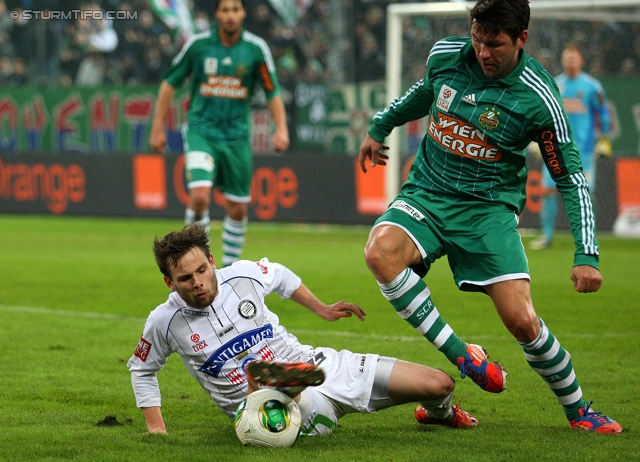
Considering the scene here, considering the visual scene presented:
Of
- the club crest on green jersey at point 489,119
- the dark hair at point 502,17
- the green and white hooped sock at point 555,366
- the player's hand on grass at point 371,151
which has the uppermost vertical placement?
the dark hair at point 502,17

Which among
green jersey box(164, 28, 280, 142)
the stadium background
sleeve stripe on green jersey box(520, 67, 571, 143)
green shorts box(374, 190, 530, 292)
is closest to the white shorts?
green shorts box(374, 190, 530, 292)

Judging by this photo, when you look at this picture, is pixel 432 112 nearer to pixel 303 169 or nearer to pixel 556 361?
pixel 556 361

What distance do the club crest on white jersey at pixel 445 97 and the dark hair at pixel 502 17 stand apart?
1.31 ft

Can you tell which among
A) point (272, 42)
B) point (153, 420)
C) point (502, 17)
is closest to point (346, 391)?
point (153, 420)

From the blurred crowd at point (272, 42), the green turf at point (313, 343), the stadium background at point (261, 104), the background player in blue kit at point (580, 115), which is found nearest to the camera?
the green turf at point (313, 343)

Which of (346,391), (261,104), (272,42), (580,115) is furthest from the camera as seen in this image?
(272,42)

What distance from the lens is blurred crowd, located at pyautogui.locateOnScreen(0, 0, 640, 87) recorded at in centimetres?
1634

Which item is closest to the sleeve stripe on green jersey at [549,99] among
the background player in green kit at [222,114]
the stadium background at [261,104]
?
the background player in green kit at [222,114]

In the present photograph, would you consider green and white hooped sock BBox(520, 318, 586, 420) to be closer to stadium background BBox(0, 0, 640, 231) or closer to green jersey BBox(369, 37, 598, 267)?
green jersey BBox(369, 37, 598, 267)

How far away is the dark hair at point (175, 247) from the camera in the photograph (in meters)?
4.29

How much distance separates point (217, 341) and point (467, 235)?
1.25 meters

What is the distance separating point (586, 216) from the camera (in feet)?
14.8

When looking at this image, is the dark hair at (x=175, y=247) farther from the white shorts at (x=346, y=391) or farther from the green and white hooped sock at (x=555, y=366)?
the green and white hooped sock at (x=555, y=366)

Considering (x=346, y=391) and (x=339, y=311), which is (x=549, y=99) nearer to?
(x=339, y=311)
